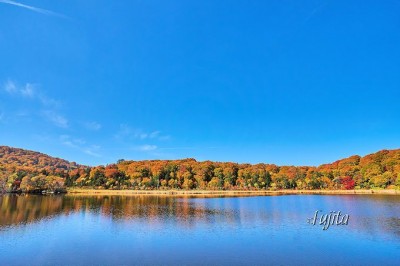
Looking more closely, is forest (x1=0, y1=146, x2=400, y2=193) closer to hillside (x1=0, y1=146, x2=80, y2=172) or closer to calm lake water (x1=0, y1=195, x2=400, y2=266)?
calm lake water (x1=0, y1=195, x2=400, y2=266)

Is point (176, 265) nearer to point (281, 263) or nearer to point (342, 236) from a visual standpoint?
point (281, 263)

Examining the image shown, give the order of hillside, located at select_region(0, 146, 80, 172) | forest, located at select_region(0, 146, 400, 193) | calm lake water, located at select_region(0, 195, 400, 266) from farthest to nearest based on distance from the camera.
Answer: hillside, located at select_region(0, 146, 80, 172)
forest, located at select_region(0, 146, 400, 193)
calm lake water, located at select_region(0, 195, 400, 266)

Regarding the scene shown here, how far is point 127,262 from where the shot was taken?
15.5 m

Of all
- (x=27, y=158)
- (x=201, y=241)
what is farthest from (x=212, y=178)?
(x=27, y=158)

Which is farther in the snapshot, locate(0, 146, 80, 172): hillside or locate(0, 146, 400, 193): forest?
locate(0, 146, 80, 172): hillside

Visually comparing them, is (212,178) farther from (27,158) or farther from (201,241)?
(27,158)

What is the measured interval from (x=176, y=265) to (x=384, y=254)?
37.7 ft

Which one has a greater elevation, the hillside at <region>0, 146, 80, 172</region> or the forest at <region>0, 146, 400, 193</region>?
the hillside at <region>0, 146, 80, 172</region>

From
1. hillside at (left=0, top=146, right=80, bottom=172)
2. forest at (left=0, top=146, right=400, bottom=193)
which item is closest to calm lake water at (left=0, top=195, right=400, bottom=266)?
forest at (left=0, top=146, right=400, bottom=193)

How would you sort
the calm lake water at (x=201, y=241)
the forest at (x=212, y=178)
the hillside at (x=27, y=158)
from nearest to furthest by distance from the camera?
the calm lake water at (x=201, y=241) → the forest at (x=212, y=178) → the hillside at (x=27, y=158)

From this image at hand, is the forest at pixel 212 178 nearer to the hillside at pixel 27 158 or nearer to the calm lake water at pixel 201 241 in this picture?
the calm lake water at pixel 201 241

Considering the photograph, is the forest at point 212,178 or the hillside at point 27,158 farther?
the hillside at point 27,158

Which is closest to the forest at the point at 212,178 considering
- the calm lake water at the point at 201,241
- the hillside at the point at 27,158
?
the calm lake water at the point at 201,241

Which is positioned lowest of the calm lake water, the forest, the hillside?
the calm lake water
